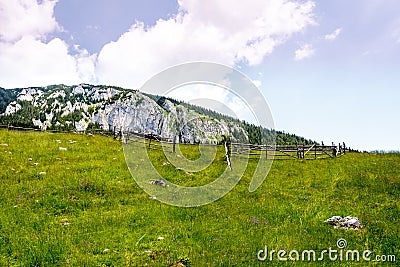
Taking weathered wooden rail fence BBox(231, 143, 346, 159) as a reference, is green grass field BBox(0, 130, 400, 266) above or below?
below

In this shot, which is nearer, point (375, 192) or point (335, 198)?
point (335, 198)

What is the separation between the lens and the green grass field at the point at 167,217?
9.39 meters

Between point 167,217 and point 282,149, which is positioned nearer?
point 167,217

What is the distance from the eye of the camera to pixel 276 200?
17.0 meters

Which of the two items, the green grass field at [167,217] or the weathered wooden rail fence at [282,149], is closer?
the green grass field at [167,217]

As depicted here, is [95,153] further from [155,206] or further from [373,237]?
[373,237]

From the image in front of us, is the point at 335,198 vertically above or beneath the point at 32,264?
above

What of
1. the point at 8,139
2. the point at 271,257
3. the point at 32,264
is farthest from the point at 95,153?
the point at 271,257

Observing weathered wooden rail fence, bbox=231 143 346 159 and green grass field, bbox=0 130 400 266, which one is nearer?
green grass field, bbox=0 130 400 266

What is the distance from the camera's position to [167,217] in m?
13.5

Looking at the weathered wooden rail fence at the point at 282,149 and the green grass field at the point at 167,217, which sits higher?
the weathered wooden rail fence at the point at 282,149

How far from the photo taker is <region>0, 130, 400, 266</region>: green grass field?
30.8 feet

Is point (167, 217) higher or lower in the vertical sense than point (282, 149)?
lower

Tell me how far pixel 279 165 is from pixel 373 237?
745 inches
